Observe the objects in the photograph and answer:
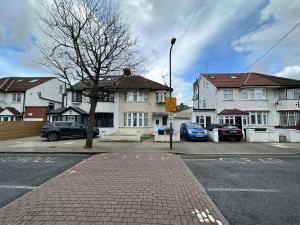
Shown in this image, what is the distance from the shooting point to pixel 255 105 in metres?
25.8

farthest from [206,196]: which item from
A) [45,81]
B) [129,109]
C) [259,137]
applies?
[45,81]

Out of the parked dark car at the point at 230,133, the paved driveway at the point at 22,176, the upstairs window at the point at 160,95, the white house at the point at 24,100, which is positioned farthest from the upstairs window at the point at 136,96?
the paved driveway at the point at 22,176

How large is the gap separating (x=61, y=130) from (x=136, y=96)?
10.3 metres

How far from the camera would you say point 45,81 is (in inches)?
1287

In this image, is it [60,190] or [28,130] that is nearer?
[60,190]

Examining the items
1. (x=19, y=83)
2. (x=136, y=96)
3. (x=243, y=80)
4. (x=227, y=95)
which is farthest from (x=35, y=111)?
(x=243, y=80)

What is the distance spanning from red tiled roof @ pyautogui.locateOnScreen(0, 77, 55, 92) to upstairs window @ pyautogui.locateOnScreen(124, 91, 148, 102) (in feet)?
52.6

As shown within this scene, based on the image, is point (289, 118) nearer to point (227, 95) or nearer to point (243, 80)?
point (243, 80)

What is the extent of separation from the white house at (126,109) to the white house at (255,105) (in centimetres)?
518

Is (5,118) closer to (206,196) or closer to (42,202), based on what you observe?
(42,202)

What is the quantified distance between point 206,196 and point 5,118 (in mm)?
31668

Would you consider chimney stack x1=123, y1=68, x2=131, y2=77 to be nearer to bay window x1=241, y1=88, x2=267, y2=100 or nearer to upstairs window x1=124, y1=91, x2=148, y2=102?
upstairs window x1=124, y1=91, x2=148, y2=102

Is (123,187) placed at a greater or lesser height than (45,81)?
lesser

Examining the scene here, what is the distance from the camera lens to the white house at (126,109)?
24828 millimetres
